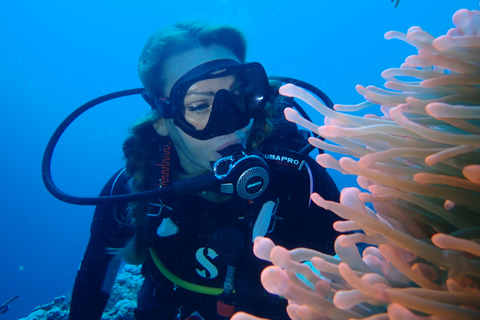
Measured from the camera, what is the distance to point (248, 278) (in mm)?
2416

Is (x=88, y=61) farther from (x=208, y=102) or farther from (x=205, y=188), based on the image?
(x=205, y=188)

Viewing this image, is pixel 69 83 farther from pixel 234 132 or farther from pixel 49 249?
pixel 234 132

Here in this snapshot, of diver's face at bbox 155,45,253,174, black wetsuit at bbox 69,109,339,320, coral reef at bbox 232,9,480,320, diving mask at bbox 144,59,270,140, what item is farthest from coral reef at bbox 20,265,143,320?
coral reef at bbox 232,9,480,320

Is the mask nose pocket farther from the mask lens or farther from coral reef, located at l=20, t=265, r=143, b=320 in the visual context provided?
coral reef, located at l=20, t=265, r=143, b=320

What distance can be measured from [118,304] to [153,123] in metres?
3.68

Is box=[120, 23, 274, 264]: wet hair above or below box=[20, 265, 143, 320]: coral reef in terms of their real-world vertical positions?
above

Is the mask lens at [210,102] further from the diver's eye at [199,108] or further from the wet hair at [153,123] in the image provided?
the wet hair at [153,123]

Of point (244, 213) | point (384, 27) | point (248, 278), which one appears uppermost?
point (384, 27)

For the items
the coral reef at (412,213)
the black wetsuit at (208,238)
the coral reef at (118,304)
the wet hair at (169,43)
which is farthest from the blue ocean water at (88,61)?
the coral reef at (412,213)

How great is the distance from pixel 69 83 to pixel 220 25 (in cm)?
7511

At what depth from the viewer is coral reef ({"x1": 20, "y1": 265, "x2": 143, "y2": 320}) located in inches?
182

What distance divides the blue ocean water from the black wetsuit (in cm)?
5351

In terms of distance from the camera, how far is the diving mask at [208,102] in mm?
2539

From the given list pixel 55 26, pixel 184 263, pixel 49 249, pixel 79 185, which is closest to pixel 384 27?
pixel 55 26
